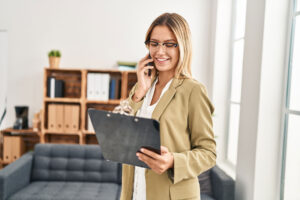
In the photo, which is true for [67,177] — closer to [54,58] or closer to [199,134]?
[54,58]

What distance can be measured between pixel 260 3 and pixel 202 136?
1.58m

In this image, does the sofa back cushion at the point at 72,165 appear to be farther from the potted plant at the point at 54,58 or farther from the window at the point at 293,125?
the window at the point at 293,125

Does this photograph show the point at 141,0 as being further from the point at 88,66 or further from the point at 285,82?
the point at 285,82

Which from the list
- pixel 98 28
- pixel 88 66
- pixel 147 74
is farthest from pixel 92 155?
pixel 147 74

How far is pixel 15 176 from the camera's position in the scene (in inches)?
103

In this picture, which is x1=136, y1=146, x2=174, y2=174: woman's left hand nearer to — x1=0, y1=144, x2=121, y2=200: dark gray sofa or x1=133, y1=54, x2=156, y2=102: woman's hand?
x1=133, y1=54, x2=156, y2=102: woman's hand

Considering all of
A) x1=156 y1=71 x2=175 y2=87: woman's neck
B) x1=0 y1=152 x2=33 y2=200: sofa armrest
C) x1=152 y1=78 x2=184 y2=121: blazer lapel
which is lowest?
x1=0 y1=152 x2=33 y2=200: sofa armrest

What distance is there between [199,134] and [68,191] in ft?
6.82

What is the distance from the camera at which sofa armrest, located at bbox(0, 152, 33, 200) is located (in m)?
2.46

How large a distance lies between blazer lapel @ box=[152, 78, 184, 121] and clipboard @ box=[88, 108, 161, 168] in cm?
15

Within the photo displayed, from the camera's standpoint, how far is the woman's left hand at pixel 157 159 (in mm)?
923

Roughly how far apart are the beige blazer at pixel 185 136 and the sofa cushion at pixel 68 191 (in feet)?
5.68

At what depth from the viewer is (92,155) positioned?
3.07m

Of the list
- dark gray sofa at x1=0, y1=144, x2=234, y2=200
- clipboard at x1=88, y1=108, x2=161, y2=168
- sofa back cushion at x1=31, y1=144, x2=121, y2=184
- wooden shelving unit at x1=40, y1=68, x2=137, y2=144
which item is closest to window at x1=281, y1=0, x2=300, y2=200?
dark gray sofa at x1=0, y1=144, x2=234, y2=200
